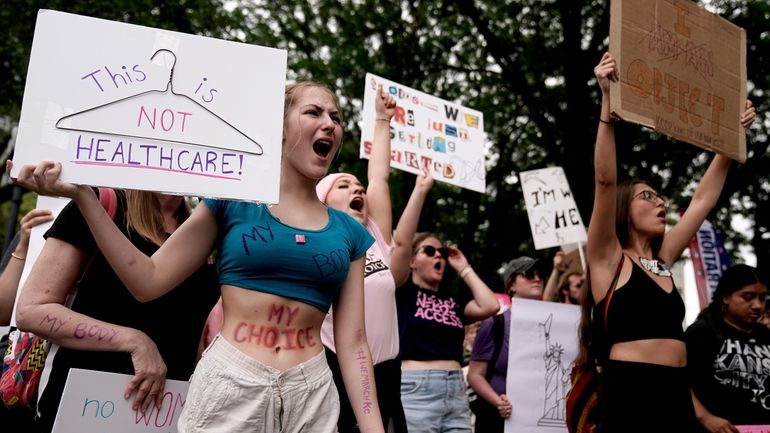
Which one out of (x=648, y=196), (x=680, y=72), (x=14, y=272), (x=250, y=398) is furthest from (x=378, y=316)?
(x=680, y=72)

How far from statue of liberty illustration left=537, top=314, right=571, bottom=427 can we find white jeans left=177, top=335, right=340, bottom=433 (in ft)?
10.4

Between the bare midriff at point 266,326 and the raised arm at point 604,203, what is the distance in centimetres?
181

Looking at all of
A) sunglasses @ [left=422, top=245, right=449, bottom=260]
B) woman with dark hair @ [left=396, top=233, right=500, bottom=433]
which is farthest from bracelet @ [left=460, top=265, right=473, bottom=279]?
woman with dark hair @ [left=396, top=233, right=500, bottom=433]

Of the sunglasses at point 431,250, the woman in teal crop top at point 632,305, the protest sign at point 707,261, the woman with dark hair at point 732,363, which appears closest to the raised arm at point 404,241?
the woman in teal crop top at point 632,305

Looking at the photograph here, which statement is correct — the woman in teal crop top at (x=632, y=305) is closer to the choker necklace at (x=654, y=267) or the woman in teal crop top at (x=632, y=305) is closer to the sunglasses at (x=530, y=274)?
the choker necklace at (x=654, y=267)

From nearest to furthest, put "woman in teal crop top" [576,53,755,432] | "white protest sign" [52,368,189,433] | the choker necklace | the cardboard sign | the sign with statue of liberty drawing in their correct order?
"white protest sign" [52,368,189,433] → "woman in teal crop top" [576,53,755,432] → the choker necklace → the cardboard sign → the sign with statue of liberty drawing

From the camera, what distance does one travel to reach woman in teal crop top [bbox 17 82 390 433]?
222cm

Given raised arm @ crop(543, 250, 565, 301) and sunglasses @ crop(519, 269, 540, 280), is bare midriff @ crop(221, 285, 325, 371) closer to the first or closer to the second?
sunglasses @ crop(519, 269, 540, 280)

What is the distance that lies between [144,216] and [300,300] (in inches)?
31.6

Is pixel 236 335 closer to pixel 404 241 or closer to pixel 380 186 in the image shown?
pixel 380 186

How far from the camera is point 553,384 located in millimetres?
5223

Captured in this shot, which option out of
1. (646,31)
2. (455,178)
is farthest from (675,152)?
(646,31)

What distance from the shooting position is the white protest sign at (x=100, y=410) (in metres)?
2.48

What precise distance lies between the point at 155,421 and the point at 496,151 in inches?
527
